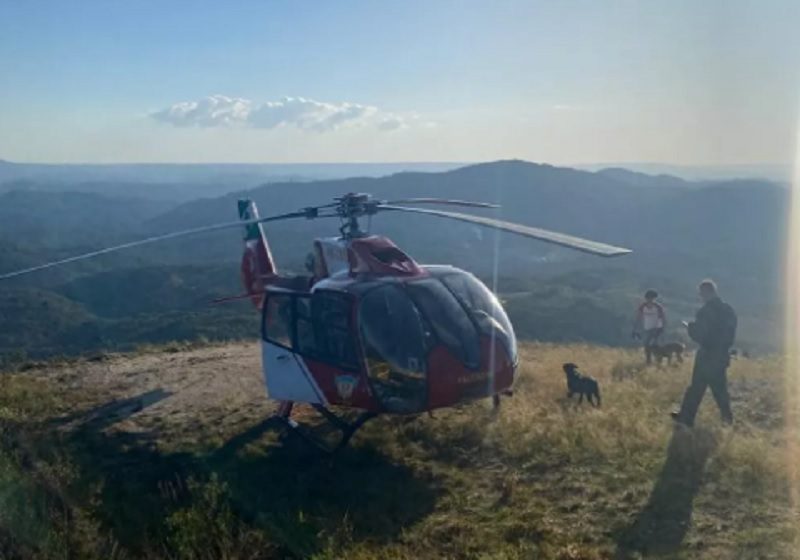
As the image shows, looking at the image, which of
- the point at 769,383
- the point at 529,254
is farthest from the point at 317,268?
the point at 529,254

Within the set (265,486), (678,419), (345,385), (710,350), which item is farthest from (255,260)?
(710,350)

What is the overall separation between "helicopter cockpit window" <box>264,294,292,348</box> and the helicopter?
0.02 metres

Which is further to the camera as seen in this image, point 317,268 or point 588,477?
point 317,268

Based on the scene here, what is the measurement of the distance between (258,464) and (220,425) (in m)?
1.93

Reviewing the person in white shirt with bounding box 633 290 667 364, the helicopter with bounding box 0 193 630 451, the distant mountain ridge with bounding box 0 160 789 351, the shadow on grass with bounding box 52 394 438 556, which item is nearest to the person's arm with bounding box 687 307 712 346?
the helicopter with bounding box 0 193 630 451

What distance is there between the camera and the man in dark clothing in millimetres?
10836

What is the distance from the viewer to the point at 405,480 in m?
9.30

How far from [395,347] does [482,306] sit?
4.71ft

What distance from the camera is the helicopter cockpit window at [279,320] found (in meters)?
11.2

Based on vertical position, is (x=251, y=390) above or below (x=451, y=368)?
below

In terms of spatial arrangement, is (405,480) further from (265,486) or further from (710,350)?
(710,350)

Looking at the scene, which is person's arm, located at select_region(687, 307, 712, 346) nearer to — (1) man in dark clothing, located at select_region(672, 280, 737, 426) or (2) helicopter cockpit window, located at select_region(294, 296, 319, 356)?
(1) man in dark clothing, located at select_region(672, 280, 737, 426)

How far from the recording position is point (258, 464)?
1024 cm

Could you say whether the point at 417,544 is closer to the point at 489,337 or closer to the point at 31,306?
the point at 489,337
